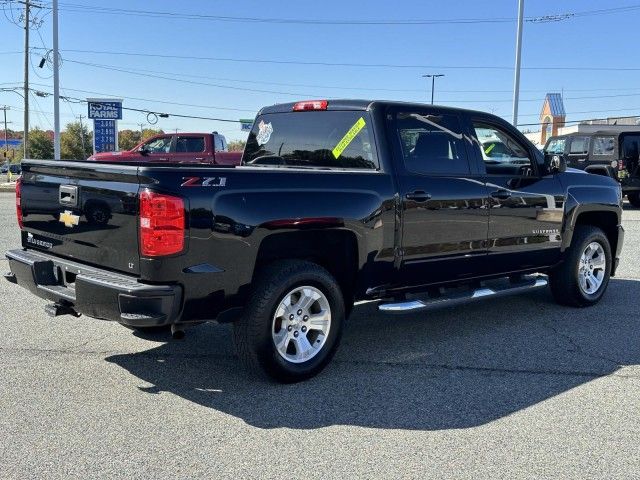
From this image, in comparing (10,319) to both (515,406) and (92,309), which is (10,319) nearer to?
(92,309)

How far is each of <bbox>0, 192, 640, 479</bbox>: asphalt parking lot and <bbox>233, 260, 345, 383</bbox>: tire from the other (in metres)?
0.18

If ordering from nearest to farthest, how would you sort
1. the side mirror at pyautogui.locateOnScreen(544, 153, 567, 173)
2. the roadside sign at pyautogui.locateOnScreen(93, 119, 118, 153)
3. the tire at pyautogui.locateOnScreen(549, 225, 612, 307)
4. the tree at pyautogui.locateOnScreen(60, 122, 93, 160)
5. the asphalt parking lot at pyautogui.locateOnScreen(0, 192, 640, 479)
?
the asphalt parking lot at pyautogui.locateOnScreen(0, 192, 640, 479)
the side mirror at pyautogui.locateOnScreen(544, 153, 567, 173)
the tire at pyautogui.locateOnScreen(549, 225, 612, 307)
the roadside sign at pyautogui.locateOnScreen(93, 119, 118, 153)
the tree at pyautogui.locateOnScreen(60, 122, 93, 160)

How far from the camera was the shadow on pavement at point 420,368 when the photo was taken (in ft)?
12.8

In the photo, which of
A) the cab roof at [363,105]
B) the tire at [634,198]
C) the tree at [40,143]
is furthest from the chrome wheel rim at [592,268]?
the tree at [40,143]

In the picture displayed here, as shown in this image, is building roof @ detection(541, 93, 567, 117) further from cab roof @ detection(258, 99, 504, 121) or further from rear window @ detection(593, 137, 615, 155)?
cab roof @ detection(258, 99, 504, 121)

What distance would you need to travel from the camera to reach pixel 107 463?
125 inches

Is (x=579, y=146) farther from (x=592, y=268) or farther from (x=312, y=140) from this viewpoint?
(x=312, y=140)

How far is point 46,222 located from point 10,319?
175 centimetres

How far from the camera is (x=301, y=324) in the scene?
4.43 metres

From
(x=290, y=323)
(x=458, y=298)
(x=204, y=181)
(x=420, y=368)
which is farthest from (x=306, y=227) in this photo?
(x=458, y=298)

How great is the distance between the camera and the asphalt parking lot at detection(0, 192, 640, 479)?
3.23m

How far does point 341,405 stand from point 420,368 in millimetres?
954

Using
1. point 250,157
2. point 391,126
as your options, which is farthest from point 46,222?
point 391,126

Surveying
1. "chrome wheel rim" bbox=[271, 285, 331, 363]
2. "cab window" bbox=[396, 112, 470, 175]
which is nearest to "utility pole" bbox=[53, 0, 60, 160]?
"cab window" bbox=[396, 112, 470, 175]
